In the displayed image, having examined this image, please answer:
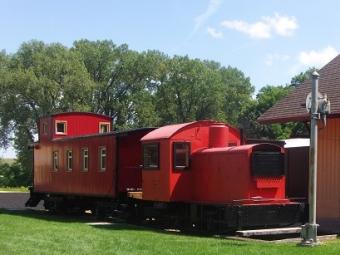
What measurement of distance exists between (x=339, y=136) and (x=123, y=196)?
7.60 m

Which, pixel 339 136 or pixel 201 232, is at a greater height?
pixel 339 136

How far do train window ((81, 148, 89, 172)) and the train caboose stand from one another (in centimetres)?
5

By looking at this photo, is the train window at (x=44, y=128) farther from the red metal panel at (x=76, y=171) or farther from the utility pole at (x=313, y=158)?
the utility pole at (x=313, y=158)

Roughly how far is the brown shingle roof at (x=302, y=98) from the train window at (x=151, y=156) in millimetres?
4169

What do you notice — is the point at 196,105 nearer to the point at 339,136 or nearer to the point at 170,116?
the point at 170,116

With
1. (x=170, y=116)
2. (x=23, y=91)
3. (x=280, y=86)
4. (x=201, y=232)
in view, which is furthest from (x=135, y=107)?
(x=201, y=232)

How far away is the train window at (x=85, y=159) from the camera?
24.0m

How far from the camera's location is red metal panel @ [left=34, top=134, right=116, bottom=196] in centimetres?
2203

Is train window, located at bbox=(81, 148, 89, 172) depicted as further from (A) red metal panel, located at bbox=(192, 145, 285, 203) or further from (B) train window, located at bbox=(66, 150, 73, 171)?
(A) red metal panel, located at bbox=(192, 145, 285, 203)

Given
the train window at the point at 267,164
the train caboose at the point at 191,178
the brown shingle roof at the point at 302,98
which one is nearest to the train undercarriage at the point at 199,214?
the train caboose at the point at 191,178

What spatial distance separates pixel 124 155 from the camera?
21766 mm

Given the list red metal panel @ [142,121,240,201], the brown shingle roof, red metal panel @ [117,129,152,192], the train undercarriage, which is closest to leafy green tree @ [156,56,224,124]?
the train undercarriage

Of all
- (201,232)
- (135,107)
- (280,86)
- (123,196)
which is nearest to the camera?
(201,232)

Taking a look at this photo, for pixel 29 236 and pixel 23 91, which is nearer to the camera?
pixel 29 236
